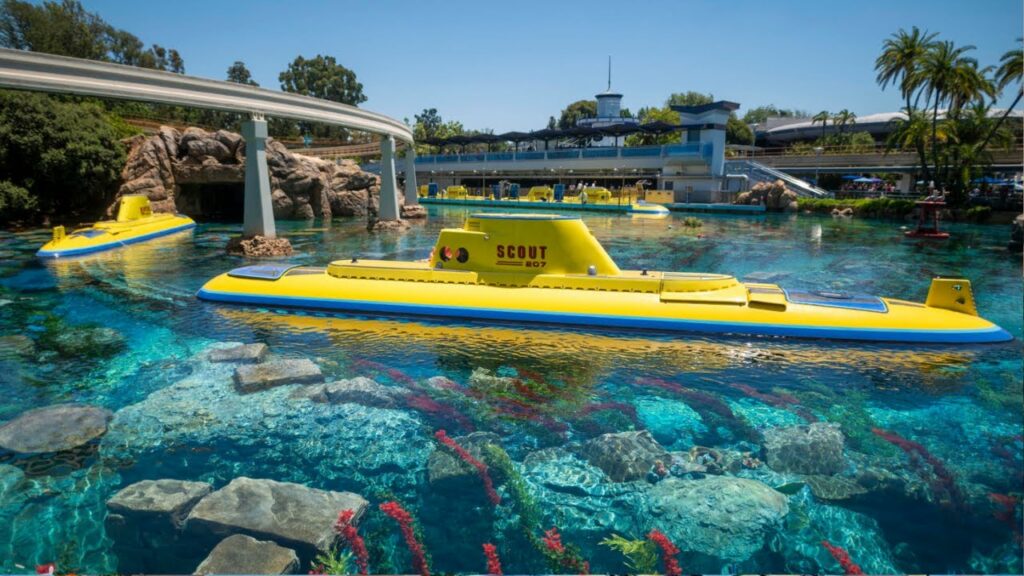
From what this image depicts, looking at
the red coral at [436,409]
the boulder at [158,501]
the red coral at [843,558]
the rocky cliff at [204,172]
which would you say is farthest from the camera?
the rocky cliff at [204,172]

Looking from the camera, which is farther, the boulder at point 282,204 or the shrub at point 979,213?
the boulder at point 282,204

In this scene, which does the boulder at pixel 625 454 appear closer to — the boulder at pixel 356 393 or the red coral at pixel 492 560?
the red coral at pixel 492 560

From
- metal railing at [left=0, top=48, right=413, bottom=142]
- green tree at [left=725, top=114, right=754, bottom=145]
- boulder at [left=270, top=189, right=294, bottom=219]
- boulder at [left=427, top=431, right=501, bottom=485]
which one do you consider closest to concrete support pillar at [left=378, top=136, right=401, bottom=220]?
metal railing at [left=0, top=48, right=413, bottom=142]

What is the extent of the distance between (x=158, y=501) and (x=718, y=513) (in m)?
Result: 7.51

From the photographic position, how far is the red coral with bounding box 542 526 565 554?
7264 millimetres

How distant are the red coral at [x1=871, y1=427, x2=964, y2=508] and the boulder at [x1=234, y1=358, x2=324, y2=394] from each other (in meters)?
11.0

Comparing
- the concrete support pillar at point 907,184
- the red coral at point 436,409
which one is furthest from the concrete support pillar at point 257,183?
the concrete support pillar at point 907,184

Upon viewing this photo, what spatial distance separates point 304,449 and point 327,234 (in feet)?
110

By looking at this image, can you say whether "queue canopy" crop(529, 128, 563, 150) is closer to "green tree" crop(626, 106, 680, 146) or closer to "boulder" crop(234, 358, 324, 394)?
"green tree" crop(626, 106, 680, 146)

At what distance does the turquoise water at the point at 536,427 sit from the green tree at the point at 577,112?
427ft

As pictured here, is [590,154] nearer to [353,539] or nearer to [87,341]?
[87,341]

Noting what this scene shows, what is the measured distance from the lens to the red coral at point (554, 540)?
23.8 ft

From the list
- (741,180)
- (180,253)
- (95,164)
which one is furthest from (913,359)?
(741,180)

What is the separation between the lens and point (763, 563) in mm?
7094
